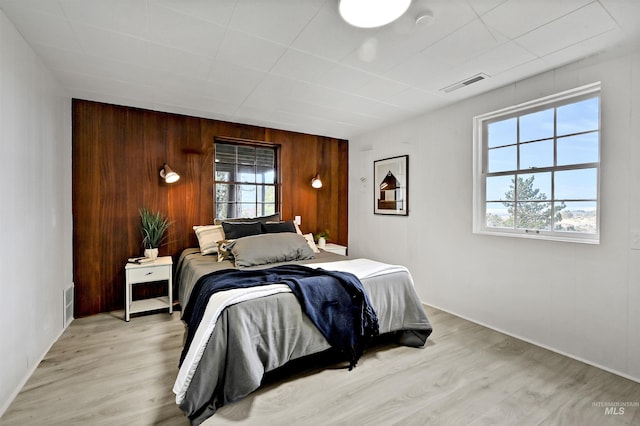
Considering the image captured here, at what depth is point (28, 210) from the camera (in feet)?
7.20

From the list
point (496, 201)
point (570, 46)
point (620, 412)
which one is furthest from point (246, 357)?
point (570, 46)

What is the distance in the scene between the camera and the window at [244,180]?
4.18m

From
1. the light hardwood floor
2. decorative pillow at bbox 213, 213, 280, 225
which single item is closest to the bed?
A: the light hardwood floor

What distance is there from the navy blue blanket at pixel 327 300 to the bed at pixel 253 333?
6 cm

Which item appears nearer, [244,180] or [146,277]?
[146,277]

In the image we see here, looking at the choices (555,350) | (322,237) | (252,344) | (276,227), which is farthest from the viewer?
(322,237)

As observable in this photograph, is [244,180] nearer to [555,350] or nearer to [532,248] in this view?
[532,248]

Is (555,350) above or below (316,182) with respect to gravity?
below

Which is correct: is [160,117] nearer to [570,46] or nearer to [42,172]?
[42,172]

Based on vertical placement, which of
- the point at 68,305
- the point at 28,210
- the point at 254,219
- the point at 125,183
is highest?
the point at 125,183

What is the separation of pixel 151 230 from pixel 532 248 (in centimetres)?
398

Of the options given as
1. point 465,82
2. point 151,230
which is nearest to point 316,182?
point 151,230

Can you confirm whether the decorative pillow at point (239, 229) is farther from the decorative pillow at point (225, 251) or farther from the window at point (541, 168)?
the window at point (541, 168)

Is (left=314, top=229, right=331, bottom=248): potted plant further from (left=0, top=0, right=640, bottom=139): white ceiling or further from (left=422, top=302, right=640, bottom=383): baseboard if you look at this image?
(left=0, top=0, right=640, bottom=139): white ceiling
